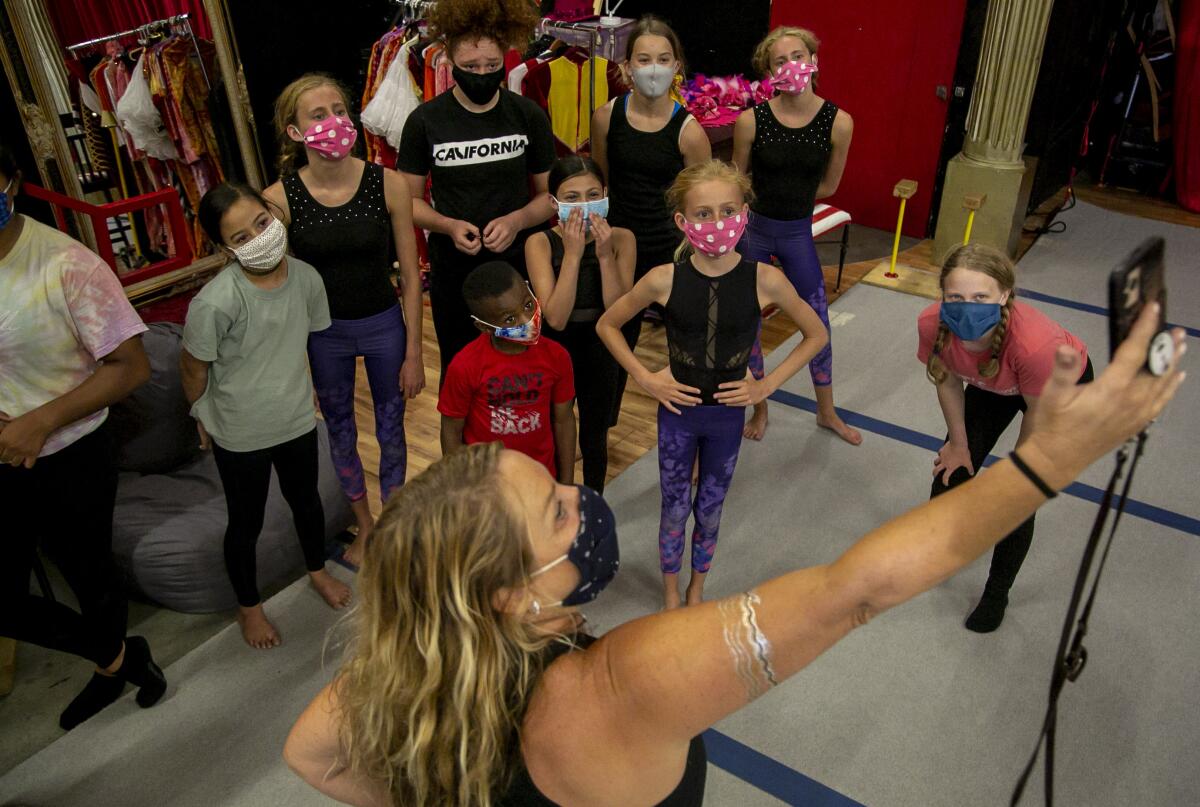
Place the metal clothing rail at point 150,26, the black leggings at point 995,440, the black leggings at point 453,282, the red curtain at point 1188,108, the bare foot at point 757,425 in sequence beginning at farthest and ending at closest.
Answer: the red curtain at point 1188,108 < the metal clothing rail at point 150,26 < the bare foot at point 757,425 < the black leggings at point 453,282 < the black leggings at point 995,440

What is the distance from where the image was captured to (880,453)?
3.55 meters

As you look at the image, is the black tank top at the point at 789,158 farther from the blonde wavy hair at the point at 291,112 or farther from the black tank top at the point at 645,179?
the blonde wavy hair at the point at 291,112

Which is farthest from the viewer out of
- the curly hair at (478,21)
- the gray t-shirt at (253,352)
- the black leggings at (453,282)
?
the black leggings at (453,282)

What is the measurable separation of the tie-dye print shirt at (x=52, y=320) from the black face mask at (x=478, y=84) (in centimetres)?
121

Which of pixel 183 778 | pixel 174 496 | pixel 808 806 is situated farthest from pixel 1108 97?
pixel 183 778

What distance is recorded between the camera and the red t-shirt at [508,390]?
2412mm

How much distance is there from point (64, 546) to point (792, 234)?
250 centimetres

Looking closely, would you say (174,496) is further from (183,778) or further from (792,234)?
(792,234)

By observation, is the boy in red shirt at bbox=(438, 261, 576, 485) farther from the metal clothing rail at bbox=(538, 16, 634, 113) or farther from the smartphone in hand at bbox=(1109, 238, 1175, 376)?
the metal clothing rail at bbox=(538, 16, 634, 113)

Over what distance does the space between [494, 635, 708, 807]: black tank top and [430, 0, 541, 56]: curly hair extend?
212 centimetres

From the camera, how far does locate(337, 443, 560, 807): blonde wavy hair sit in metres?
1.09

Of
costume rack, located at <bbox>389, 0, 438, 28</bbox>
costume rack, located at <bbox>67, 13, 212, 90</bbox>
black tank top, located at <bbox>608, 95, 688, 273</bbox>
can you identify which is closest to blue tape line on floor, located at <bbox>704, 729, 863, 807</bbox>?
black tank top, located at <bbox>608, 95, 688, 273</bbox>

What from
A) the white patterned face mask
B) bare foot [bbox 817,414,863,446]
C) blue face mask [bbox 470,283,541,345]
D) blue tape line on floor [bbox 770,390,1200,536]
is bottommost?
blue tape line on floor [bbox 770,390,1200,536]

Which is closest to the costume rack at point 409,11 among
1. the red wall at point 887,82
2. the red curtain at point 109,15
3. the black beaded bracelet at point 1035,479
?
the red curtain at point 109,15
